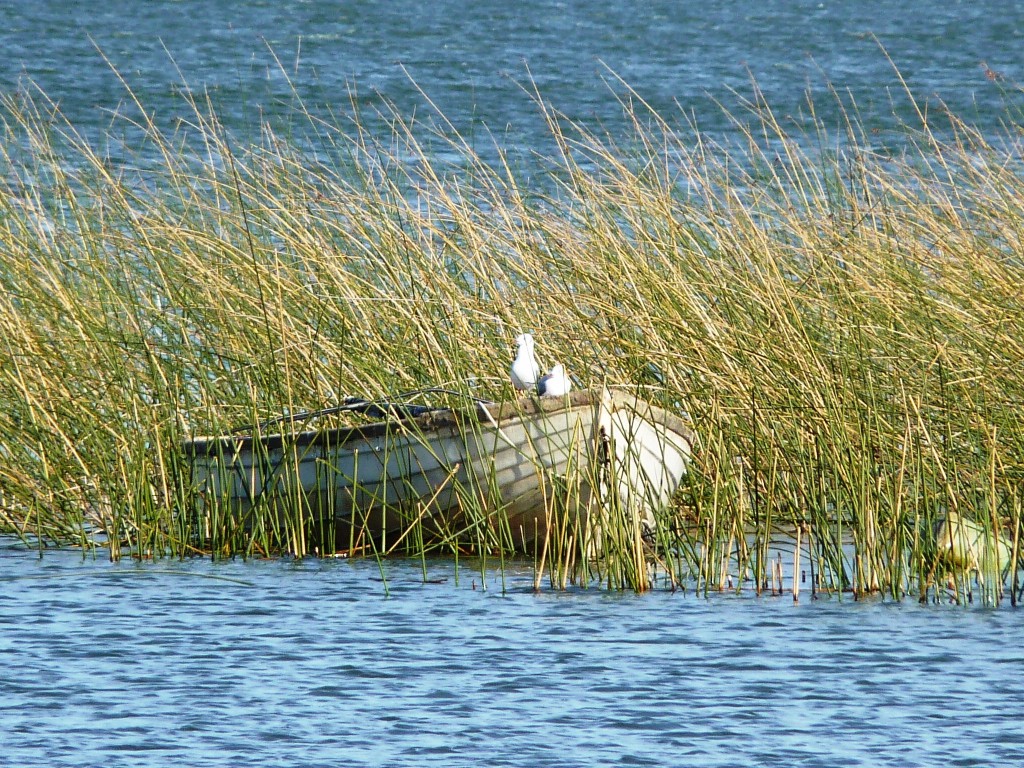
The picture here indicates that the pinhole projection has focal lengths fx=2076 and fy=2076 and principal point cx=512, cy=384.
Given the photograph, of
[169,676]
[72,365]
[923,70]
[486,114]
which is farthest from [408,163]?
[923,70]

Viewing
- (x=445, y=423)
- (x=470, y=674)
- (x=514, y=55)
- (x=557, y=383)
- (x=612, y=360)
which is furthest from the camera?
(x=514, y=55)

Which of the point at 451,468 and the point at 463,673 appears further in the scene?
the point at 451,468

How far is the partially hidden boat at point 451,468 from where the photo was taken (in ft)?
26.9

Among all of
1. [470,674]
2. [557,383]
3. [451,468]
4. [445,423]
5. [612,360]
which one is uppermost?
[612,360]

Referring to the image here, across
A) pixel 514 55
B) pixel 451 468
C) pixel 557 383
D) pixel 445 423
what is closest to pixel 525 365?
pixel 557 383

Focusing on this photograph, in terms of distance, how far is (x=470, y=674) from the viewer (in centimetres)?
681

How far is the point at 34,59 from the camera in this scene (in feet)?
106

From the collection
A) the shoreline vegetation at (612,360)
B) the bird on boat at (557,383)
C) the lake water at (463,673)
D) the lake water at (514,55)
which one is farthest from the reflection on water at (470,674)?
the lake water at (514,55)

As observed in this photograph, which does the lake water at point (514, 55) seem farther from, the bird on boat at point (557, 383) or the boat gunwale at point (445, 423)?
the bird on boat at point (557, 383)

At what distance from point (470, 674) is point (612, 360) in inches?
91.2

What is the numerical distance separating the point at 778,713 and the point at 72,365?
13.1ft

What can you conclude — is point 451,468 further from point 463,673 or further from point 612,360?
point 463,673

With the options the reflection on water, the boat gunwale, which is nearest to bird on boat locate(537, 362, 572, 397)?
the boat gunwale

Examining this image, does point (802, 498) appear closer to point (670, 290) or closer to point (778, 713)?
point (670, 290)
